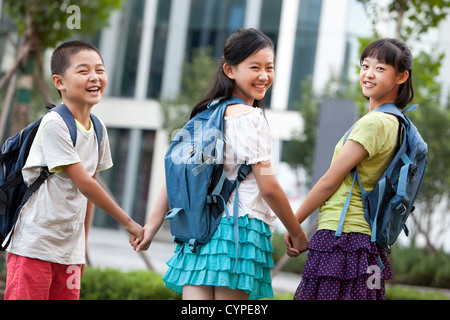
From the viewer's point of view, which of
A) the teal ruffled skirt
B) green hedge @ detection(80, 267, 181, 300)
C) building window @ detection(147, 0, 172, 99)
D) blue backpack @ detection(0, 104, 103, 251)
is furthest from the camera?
building window @ detection(147, 0, 172, 99)

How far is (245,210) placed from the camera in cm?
242

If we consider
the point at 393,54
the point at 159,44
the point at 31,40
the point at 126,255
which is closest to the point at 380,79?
the point at 393,54

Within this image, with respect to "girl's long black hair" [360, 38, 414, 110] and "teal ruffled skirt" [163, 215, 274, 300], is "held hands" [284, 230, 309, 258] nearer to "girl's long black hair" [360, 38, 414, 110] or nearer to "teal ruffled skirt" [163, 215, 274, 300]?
"teal ruffled skirt" [163, 215, 274, 300]

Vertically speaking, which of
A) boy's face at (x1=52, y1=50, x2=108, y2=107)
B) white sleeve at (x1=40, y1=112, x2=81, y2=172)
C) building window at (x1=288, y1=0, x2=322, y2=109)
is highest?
building window at (x1=288, y1=0, x2=322, y2=109)

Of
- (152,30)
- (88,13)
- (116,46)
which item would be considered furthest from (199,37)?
(88,13)

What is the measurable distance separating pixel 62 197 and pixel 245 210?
2.51 feet

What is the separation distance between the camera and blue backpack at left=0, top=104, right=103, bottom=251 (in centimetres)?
256

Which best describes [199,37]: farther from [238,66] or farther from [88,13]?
[238,66]

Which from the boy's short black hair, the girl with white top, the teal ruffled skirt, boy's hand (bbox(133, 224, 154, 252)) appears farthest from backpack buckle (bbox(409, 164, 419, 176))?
the boy's short black hair

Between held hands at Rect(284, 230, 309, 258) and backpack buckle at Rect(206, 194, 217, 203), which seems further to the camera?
held hands at Rect(284, 230, 309, 258)

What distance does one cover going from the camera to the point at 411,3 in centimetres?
545

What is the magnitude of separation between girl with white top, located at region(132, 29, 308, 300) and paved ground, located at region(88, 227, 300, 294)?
490 centimetres

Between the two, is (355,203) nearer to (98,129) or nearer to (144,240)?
(144,240)
